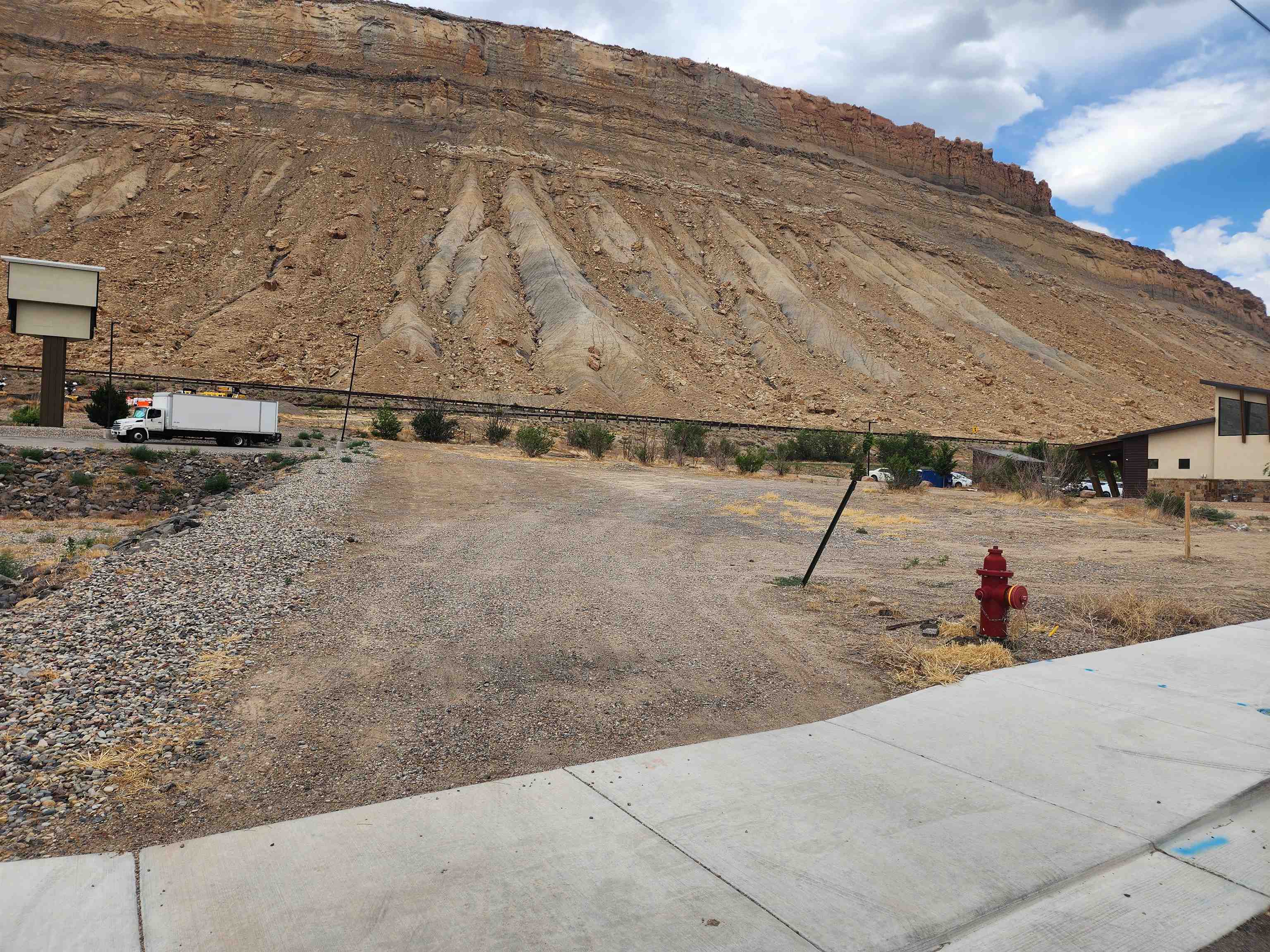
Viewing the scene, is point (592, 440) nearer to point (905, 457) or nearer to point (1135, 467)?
point (905, 457)

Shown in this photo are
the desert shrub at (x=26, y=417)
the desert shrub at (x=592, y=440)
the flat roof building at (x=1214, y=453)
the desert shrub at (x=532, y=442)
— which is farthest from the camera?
the desert shrub at (x=592, y=440)

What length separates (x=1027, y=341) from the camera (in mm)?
74562

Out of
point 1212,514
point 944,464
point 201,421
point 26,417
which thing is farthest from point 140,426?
point 1212,514

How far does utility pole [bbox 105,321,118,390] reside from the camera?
4113 centimetres

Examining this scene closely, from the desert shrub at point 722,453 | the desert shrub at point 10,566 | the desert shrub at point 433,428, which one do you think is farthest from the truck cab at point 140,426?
the desert shrub at point 722,453

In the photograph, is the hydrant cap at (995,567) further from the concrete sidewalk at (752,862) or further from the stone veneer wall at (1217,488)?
the stone veneer wall at (1217,488)

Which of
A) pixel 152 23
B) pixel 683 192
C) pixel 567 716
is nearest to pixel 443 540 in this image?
pixel 567 716

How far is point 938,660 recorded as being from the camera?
7.23 metres

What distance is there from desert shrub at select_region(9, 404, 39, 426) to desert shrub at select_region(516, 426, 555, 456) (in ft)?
66.7

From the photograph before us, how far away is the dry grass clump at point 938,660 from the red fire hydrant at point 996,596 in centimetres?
19

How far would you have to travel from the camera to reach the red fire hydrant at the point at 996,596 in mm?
7605

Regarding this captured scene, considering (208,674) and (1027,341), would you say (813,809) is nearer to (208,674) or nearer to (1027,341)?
(208,674)

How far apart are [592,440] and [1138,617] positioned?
3285 cm

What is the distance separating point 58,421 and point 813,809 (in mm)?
40488
